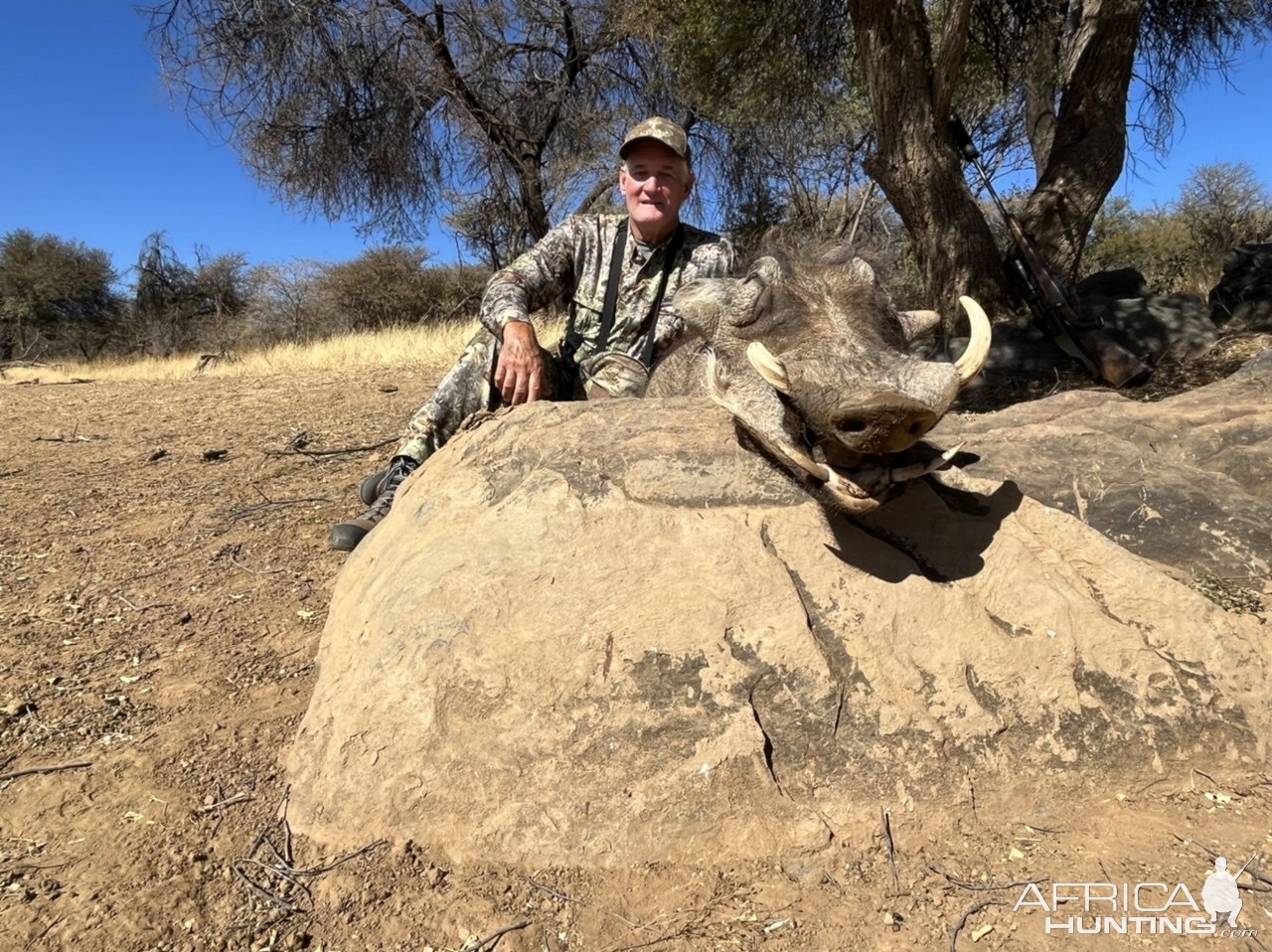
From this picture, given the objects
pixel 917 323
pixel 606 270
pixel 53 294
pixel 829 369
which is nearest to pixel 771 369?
pixel 829 369

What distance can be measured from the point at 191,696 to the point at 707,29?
7712 millimetres

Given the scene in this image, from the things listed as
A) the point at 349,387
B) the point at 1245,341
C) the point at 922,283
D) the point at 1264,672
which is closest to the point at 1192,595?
the point at 1264,672

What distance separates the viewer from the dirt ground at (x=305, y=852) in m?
1.66

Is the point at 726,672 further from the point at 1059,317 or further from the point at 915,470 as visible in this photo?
the point at 1059,317

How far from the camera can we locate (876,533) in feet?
7.94

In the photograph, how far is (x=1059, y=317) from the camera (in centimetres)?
662

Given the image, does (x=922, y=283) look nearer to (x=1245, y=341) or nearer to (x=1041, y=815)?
(x=1245, y=341)

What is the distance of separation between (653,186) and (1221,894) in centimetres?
355

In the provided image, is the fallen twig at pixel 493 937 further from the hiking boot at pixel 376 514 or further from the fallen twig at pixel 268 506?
the fallen twig at pixel 268 506

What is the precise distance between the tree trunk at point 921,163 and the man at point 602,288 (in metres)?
2.29

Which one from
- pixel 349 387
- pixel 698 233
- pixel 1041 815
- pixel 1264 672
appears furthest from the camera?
pixel 349 387

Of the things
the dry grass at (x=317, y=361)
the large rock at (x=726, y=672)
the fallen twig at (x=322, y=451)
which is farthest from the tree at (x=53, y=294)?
the large rock at (x=726, y=672)

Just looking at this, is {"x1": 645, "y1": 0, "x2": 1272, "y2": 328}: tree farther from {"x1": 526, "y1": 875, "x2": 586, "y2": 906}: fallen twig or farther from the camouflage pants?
{"x1": 526, "y1": 875, "x2": 586, "y2": 906}: fallen twig

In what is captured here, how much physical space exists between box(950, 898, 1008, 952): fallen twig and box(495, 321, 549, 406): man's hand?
2242 mm
